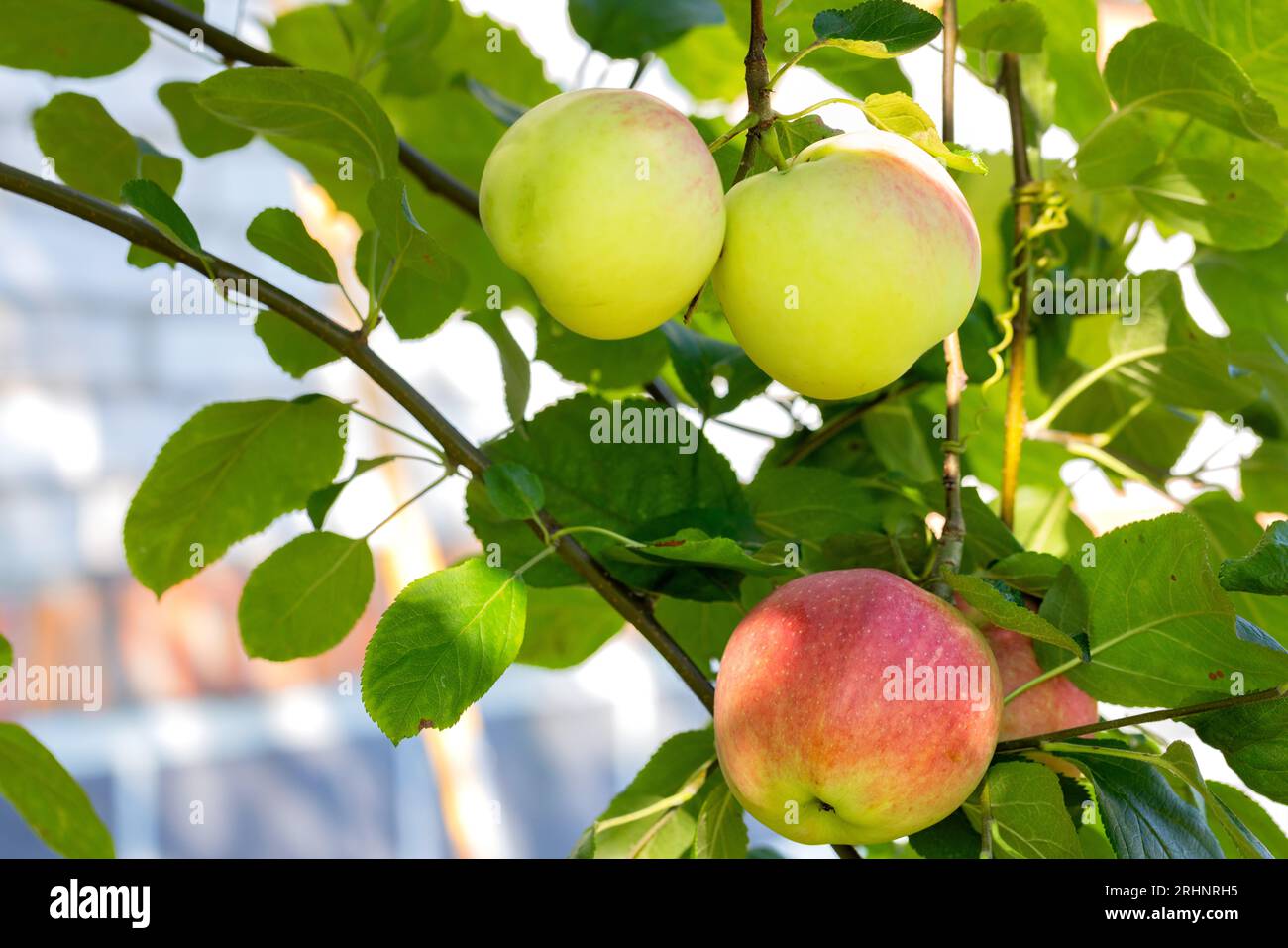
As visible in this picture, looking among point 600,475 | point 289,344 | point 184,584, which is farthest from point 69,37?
point 184,584

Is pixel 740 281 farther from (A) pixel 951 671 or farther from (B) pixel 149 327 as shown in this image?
(B) pixel 149 327

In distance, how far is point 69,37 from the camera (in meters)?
0.44

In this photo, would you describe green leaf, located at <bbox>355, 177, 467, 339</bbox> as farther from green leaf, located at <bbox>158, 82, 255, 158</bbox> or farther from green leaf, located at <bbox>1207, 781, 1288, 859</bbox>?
green leaf, located at <bbox>1207, 781, 1288, 859</bbox>

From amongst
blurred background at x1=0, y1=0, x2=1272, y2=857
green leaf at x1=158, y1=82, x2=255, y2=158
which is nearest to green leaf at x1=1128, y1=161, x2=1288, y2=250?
green leaf at x1=158, y1=82, x2=255, y2=158

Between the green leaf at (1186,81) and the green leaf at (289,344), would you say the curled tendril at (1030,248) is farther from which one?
the green leaf at (289,344)

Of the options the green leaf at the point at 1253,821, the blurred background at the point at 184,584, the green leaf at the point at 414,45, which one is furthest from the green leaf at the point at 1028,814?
the blurred background at the point at 184,584

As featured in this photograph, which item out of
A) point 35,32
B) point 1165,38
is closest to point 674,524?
point 1165,38

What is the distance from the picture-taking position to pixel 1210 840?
0.30 m

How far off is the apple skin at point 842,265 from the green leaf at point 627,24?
0.19 metres

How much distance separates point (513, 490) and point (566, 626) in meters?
0.16

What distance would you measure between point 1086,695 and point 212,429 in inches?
10.4

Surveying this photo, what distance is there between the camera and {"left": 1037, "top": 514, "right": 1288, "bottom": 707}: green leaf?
0.29m

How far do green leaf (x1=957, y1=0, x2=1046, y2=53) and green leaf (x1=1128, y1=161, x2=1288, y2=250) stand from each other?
2.8 inches

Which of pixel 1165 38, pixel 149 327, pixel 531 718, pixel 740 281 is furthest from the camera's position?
pixel 531 718
